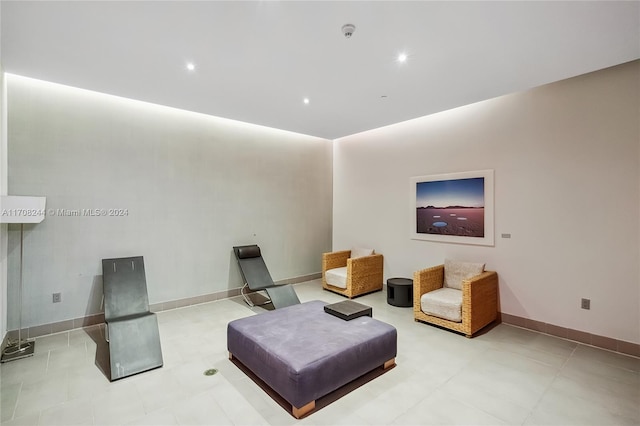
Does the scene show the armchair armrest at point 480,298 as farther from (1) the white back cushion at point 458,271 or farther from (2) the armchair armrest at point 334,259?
(2) the armchair armrest at point 334,259

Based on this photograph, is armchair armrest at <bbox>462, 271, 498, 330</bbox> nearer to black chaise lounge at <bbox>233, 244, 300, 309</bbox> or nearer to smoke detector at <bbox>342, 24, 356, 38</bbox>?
black chaise lounge at <bbox>233, 244, 300, 309</bbox>

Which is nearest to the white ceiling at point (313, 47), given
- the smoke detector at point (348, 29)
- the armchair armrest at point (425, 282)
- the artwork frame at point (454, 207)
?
the smoke detector at point (348, 29)

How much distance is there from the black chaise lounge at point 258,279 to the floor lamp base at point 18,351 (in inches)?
105

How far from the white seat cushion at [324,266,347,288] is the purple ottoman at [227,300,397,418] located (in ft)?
6.94

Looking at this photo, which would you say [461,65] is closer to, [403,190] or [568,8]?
[568,8]

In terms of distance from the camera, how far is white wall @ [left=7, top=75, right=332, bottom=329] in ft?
12.3

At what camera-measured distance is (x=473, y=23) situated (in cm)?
247

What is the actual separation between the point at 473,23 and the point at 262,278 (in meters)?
4.52

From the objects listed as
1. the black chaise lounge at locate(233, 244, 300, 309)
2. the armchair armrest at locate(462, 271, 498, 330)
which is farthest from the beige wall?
the armchair armrest at locate(462, 271, 498, 330)

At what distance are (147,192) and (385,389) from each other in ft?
13.8

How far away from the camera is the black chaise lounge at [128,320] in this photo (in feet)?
9.68

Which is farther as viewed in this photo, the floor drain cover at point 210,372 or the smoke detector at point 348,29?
the floor drain cover at point 210,372

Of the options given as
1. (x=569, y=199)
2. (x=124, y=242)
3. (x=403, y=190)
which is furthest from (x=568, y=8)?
(x=124, y=242)

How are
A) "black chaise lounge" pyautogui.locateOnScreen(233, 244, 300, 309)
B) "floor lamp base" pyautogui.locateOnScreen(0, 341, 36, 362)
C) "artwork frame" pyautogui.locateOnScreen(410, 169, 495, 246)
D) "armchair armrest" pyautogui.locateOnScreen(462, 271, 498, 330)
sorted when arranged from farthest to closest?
"black chaise lounge" pyautogui.locateOnScreen(233, 244, 300, 309) < "artwork frame" pyautogui.locateOnScreen(410, 169, 495, 246) < "armchair armrest" pyautogui.locateOnScreen(462, 271, 498, 330) < "floor lamp base" pyautogui.locateOnScreen(0, 341, 36, 362)
